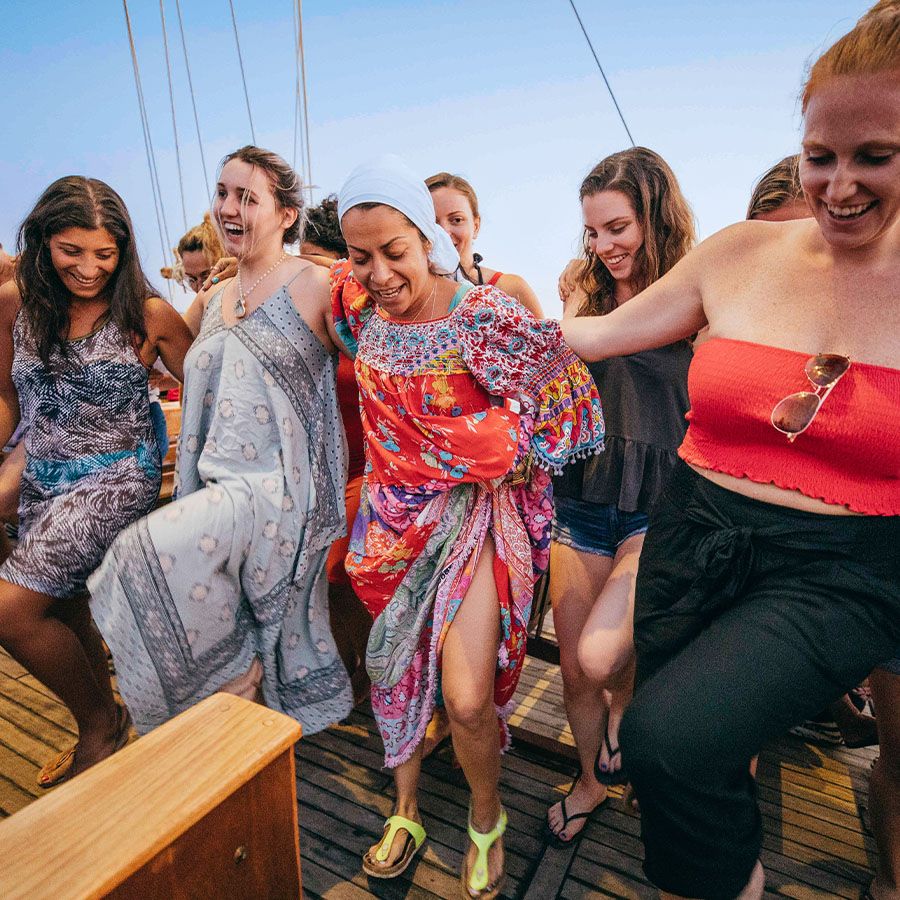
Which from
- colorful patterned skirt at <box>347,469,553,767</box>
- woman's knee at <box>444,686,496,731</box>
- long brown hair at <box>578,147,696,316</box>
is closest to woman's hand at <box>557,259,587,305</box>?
long brown hair at <box>578,147,696,316</box>

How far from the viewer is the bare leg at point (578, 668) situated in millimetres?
1719

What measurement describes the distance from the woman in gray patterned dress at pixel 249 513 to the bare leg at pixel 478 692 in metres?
0.54

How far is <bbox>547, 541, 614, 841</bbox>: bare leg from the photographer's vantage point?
5.64ft

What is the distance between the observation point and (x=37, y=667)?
70.4 inches

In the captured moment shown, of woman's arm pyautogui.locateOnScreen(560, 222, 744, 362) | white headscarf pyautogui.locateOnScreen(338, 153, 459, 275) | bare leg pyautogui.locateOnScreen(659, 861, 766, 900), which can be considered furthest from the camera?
white headscarf pyautogui.locateOnScreen(338, 153, 459, 275)

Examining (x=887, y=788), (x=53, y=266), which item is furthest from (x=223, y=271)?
(x=887, y=788)

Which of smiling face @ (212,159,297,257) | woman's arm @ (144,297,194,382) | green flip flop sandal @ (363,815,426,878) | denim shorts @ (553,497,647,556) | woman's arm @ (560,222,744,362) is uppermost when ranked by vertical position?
smiling face @ (212,159,297,257)

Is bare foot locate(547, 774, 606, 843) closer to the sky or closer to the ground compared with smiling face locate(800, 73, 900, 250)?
closer to the ground

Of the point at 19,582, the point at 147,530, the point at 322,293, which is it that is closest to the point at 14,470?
the point at 19,582

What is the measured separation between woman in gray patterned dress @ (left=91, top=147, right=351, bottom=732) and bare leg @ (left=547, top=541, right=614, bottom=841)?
702 millimetres

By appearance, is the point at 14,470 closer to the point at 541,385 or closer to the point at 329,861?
the point at 329,861

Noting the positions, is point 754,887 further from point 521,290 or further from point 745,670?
point 521,290

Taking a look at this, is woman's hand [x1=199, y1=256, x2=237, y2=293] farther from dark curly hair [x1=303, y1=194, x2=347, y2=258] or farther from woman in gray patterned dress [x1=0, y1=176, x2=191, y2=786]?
dark curly hair [x1=303, y1=194, x2=347, y2=258]

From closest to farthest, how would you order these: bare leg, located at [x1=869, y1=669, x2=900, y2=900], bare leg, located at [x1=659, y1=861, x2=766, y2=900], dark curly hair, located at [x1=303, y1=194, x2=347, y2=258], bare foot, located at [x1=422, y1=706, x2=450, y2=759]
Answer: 1. bare leg, located at [x1=659, y1=861, x2=766, y2=900]
2. bare leg, located at [x1=869, y1=669, x2=900, y2=900]
3. bare foot, located at [x1=422, y1=706, x2=450, y2=759]
4. dark curly hair, located at [x1=303, y1=194, x2=347, y2=258]
